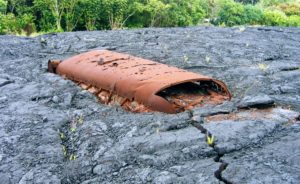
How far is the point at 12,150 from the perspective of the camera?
3.24 metres

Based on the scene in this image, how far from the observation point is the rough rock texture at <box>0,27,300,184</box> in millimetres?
2793

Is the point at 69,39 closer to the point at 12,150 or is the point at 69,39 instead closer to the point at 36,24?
the point at 36,24

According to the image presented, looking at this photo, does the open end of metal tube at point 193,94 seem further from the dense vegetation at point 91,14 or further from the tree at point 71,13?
the tree at point 71,13

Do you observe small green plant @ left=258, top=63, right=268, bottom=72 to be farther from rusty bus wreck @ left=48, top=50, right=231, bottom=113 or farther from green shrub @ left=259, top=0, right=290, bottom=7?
green shrub @ left=259, top=0, right=290, bottom=7

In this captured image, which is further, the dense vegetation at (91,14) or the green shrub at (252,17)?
the green shrub at (252,17)

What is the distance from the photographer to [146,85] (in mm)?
3861

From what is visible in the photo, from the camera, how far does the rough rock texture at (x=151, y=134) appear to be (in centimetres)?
279

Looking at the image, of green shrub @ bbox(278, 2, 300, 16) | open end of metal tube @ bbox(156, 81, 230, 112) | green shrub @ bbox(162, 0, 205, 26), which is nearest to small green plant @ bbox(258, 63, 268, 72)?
open end of metal tube @ bbox(156, 81, 230, 112)

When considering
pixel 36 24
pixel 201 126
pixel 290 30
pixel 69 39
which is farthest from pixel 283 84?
pixel 36 24

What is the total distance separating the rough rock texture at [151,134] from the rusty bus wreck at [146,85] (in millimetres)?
115

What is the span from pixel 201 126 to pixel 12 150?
148 centimetres

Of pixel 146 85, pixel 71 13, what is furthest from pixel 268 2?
pixel 146 85

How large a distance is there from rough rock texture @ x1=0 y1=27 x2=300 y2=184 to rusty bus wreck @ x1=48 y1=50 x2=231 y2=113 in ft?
0.38

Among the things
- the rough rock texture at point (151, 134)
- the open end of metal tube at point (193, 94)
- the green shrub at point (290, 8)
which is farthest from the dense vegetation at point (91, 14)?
the open end of metal tube at point (193, 94)
